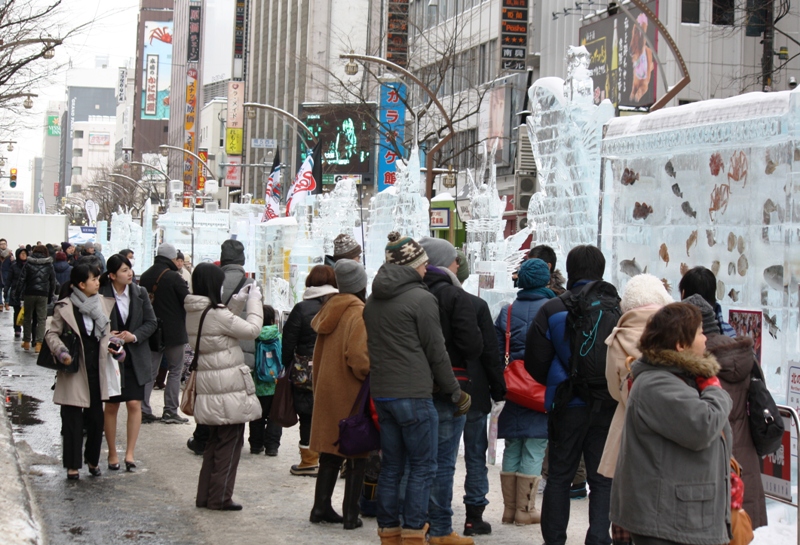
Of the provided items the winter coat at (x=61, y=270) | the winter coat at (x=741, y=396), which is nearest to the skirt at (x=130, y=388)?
the winter coat at (x=741, y=396)

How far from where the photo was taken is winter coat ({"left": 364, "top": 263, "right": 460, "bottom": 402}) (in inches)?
271

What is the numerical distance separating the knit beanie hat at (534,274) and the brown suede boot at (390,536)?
2141 millimetres

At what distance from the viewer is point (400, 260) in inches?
279

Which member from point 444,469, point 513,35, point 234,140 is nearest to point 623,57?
point 513,35

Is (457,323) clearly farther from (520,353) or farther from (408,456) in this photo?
(520,353)

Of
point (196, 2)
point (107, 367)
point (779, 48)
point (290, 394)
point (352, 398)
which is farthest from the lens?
point (196, 2)

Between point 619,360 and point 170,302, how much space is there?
24.2 ft

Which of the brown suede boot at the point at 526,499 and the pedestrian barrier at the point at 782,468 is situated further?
the brown suede boot at the point at 526,499

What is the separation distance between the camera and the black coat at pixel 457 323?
24.0ft

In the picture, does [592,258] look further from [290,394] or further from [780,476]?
[290,394]

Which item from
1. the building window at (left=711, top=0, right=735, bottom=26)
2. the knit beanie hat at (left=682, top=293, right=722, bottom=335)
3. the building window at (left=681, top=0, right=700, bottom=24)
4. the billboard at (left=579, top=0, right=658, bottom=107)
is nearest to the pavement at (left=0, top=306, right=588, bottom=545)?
the knit beanie hat at (left=682, top=293, right=722, bottom=335)

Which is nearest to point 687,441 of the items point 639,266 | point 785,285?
point 785,285

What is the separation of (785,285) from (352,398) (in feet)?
10.8

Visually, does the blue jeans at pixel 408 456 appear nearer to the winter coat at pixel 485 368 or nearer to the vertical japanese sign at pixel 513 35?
the winter coat at pixel 485 368
